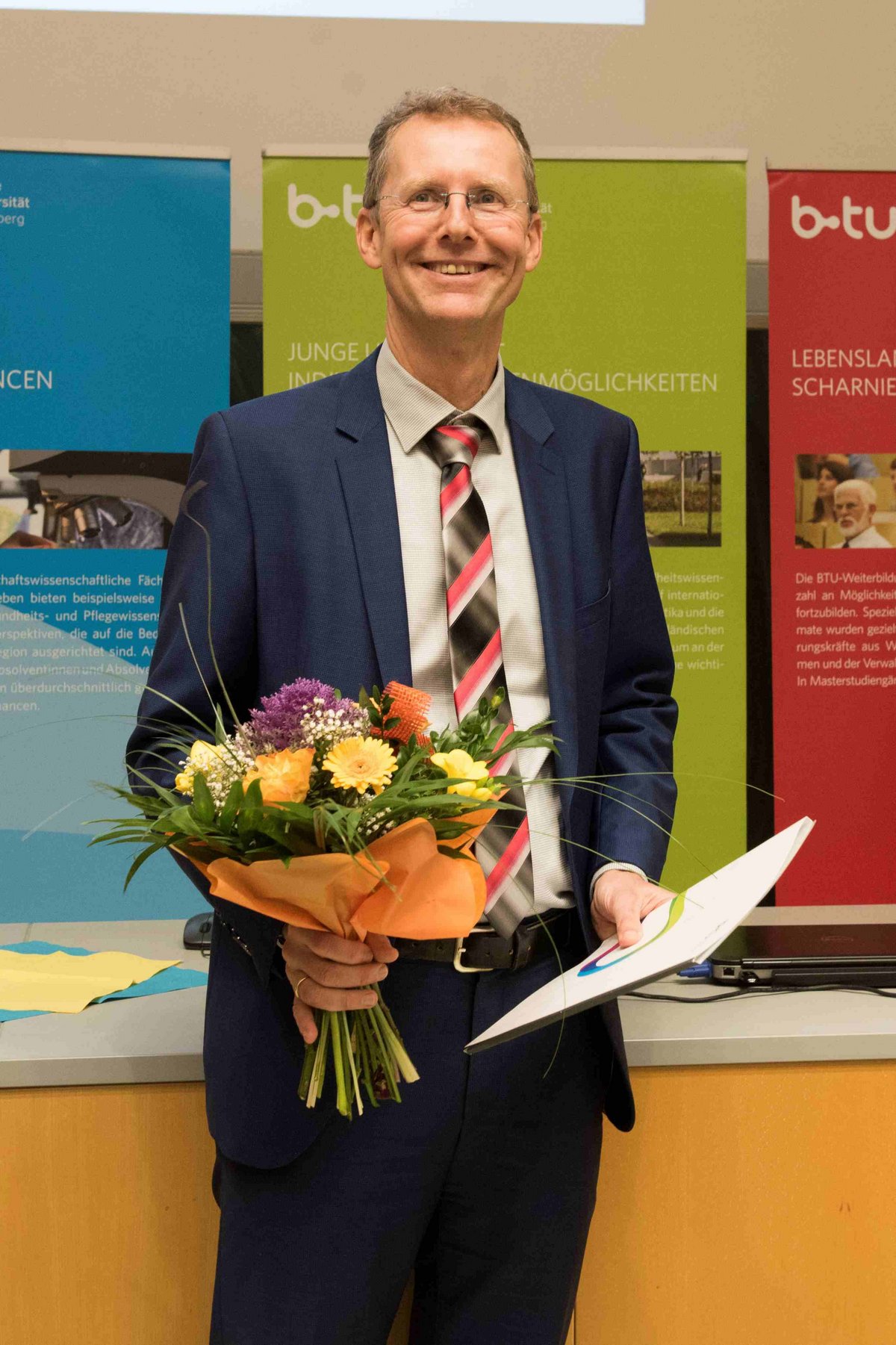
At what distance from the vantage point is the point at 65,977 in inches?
80.7

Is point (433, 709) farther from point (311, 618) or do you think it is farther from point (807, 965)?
point (807, 965)

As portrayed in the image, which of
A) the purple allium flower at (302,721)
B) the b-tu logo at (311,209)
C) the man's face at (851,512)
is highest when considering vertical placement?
the b-tu logo at (311,209)

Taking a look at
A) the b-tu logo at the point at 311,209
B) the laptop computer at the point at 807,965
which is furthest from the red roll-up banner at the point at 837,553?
the laptop computer at the point at 807,965

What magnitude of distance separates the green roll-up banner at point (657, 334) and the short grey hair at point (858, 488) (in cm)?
30

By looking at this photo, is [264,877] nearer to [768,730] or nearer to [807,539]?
[807,539]

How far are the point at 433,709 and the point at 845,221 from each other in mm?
2461

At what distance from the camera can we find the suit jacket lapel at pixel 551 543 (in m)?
1.46

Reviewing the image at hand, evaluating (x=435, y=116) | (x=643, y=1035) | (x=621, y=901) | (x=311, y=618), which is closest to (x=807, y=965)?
(x=643, y=1035)

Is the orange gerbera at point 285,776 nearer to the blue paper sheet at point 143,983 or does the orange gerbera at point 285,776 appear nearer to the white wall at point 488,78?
the blue paper sheet at point 143,983

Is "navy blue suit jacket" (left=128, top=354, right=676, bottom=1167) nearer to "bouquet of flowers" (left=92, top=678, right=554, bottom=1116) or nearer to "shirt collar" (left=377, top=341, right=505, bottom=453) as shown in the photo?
"shirt collar" (left=377, top=341, right=505, bottom=453)

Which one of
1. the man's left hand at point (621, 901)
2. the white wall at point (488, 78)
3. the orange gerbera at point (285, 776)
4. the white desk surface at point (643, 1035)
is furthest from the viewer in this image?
the white wall at point (488, 78)

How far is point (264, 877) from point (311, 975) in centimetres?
16

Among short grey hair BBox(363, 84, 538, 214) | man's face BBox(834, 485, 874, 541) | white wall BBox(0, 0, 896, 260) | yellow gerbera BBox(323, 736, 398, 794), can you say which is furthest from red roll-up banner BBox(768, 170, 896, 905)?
yellow gerbera BBox(323, 736, 398, 794)

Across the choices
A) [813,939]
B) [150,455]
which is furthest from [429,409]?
[150,455]
